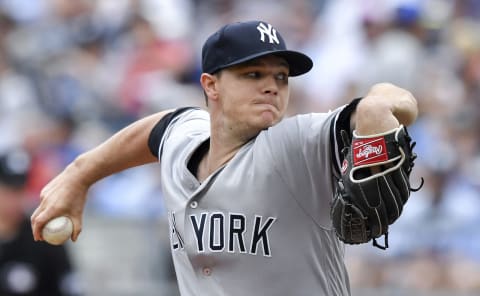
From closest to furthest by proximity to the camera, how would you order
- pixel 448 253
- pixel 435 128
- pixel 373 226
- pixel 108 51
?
pixel 373 226
pixel 448 253
pixel 435 128
pixel 108 51

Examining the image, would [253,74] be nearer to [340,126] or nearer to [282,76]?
[282,76]

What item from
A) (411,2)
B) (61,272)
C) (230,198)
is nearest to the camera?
(230,198)

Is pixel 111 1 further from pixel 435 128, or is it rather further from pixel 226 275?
pixel 226 275

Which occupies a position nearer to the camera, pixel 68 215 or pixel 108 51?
pixel 68 215

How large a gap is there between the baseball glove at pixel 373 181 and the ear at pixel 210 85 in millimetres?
764

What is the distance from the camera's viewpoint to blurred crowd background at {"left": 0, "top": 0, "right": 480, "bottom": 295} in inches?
267

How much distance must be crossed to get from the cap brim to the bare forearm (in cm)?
56

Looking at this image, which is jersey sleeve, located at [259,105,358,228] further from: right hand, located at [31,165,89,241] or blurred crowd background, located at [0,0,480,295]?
blurred crowd background, located at [0,0,480,295]

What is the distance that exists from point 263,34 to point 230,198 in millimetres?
578

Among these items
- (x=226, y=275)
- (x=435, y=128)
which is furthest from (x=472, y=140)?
(x=226, y=275)

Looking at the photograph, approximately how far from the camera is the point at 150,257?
7062 millimetres

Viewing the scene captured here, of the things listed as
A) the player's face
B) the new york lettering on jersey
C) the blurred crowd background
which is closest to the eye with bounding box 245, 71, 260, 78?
the player's face

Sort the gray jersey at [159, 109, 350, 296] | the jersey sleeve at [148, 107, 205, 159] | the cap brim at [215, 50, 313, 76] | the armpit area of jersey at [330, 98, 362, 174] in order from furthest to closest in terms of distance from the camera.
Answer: the jersey sleeve at [148, 107, 205, 159], the cap brim at [215, 50, 313, 76], the gray jersey at [159, 109, 350, 296], the armpit area of jersey at [330, 98, 362, 174]

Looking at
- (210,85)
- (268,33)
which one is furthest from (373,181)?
(210,85)
